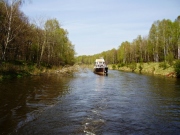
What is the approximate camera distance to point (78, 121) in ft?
28.7

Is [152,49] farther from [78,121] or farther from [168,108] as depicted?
[78,121]

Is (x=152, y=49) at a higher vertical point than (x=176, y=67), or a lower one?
higher

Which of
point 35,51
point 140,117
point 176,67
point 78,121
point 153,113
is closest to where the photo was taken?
point 78,121

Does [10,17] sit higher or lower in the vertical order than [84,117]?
higher

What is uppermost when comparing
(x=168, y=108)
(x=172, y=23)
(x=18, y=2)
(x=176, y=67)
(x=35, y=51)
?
(x=172, y=23)

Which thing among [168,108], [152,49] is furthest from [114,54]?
[168,108]

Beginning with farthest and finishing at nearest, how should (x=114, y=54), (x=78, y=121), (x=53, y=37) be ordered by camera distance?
(x=114, y=54)
(x=53, y=37)
(x=78, y=121)

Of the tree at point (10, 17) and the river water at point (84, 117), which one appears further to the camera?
the tree at point (10, 17)

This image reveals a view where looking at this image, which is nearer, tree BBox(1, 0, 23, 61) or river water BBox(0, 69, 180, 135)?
river water BBox(0, 69, 180, 135)

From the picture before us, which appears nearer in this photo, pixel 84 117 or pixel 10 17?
pixel 84 117

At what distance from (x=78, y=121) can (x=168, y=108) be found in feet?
19.6

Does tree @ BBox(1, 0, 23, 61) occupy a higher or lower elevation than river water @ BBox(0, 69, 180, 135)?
higher

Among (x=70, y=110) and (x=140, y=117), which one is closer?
(x=140, y=117)

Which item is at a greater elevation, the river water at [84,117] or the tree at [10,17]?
the tree at [10,17]
